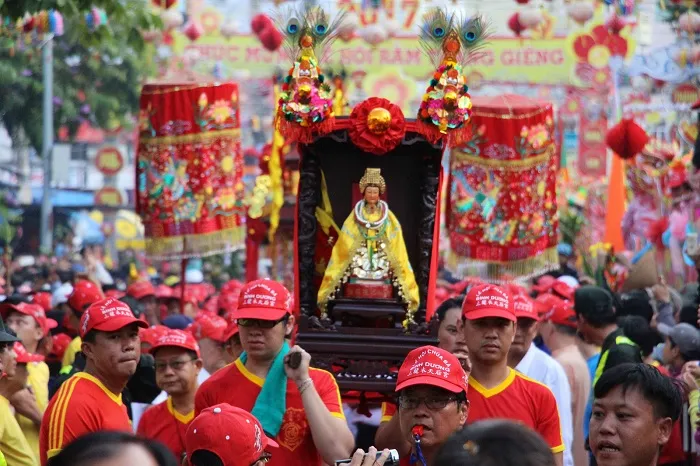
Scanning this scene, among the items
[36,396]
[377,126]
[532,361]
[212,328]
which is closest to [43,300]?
[212,328]

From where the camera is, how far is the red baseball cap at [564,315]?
355 inches

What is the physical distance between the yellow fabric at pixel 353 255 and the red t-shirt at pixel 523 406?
1953 millimetres

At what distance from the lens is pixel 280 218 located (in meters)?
14.4

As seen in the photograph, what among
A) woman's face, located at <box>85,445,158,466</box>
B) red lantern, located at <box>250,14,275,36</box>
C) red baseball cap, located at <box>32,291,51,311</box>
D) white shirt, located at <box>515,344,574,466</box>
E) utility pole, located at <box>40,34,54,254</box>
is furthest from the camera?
utility pole, located at <box>40,34,54,254</box>

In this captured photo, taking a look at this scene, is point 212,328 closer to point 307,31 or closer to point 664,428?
point 307,31

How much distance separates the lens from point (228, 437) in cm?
419

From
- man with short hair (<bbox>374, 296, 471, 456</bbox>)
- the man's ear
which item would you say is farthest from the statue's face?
the man's ear

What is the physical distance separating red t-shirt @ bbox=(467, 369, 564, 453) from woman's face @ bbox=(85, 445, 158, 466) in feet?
9.65

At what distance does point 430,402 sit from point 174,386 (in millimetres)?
2127

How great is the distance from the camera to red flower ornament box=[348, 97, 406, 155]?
7805 mm

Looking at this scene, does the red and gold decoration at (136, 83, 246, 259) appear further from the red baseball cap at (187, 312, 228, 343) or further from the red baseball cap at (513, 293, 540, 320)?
the red baseball cap at (513, 293, 540, 320)

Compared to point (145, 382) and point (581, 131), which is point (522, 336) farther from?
point (581, 131)

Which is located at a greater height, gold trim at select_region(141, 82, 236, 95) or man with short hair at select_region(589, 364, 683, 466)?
gold trim at select_region(141, 82, 236, 95)

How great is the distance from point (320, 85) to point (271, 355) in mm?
2280
